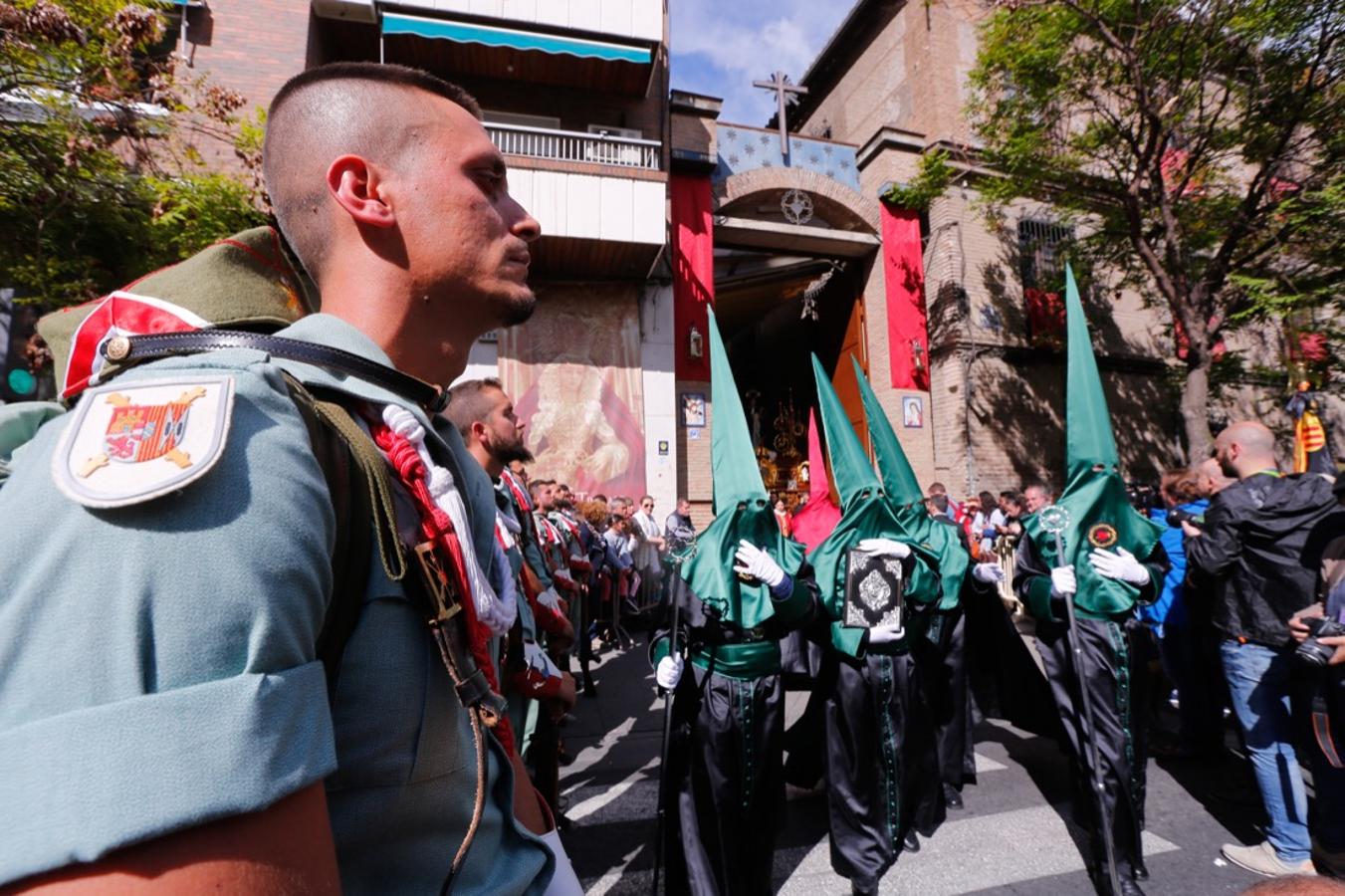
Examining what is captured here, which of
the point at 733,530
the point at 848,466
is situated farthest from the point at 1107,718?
the point at 733,530

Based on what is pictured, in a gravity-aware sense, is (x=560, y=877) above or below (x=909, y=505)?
below

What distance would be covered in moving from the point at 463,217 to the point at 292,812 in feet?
2.52

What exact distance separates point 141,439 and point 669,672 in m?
2.93

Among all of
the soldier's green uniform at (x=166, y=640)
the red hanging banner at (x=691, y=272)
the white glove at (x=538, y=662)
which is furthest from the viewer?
the red hanging banner at (x=691, y=272)

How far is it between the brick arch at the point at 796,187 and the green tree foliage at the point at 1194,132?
3174mm

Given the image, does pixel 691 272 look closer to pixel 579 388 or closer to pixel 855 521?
pixel 579 388

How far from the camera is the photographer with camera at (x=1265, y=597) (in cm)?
363

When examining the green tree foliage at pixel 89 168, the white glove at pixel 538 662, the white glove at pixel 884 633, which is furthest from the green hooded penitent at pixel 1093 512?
the green tree foliage at pixel 89 168

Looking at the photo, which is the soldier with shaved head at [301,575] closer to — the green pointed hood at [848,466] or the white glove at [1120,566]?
the green pointed hood at [848,466]

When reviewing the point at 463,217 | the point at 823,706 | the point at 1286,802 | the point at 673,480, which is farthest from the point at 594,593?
the point at 463,217

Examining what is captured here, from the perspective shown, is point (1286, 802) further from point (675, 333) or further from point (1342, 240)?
point (675, 333)

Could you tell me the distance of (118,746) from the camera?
45cm

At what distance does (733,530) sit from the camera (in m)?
3.48

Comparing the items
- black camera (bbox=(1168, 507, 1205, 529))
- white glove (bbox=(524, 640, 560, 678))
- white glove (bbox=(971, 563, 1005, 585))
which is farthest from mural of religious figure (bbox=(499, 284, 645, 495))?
white glove (bbox=(524, 640, 560, 678))
